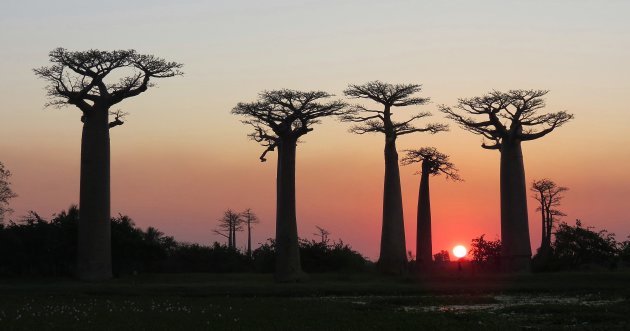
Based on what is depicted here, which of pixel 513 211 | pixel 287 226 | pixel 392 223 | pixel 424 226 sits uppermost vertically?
pixel 513 211

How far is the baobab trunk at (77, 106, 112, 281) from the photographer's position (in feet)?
155

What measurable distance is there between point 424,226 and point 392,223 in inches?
412

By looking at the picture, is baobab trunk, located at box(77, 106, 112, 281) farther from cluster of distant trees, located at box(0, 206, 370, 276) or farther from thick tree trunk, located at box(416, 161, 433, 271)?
thick tree trunk, located at box(416, 161, 433, 271)

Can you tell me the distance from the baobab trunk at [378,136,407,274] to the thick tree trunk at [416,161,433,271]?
9.34 meters

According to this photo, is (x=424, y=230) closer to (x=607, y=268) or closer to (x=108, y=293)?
(x=607, y=268)

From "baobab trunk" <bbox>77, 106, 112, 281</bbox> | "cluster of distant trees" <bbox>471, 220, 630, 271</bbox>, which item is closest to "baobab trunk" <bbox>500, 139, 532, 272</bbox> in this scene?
"cluster of distant trees" <bbox>471, 220, 630, 271</bbox>

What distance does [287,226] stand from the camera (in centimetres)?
4925

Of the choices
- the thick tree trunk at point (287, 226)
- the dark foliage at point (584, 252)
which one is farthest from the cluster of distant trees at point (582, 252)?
the thick tree trunk at point (287, 226)

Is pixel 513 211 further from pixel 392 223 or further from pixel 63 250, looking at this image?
pixel 63 250

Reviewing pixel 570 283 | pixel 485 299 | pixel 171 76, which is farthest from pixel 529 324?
pixel 171 76

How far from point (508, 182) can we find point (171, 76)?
19676 millimetres

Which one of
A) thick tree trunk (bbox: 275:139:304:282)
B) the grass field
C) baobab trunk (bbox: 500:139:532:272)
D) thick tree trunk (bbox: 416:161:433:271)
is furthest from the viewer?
thick tree trunk (bbox: 416:161:433:271)

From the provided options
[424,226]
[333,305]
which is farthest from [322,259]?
[333,305]

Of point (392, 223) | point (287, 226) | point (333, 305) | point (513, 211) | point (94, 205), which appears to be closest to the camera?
point (333, 305)
